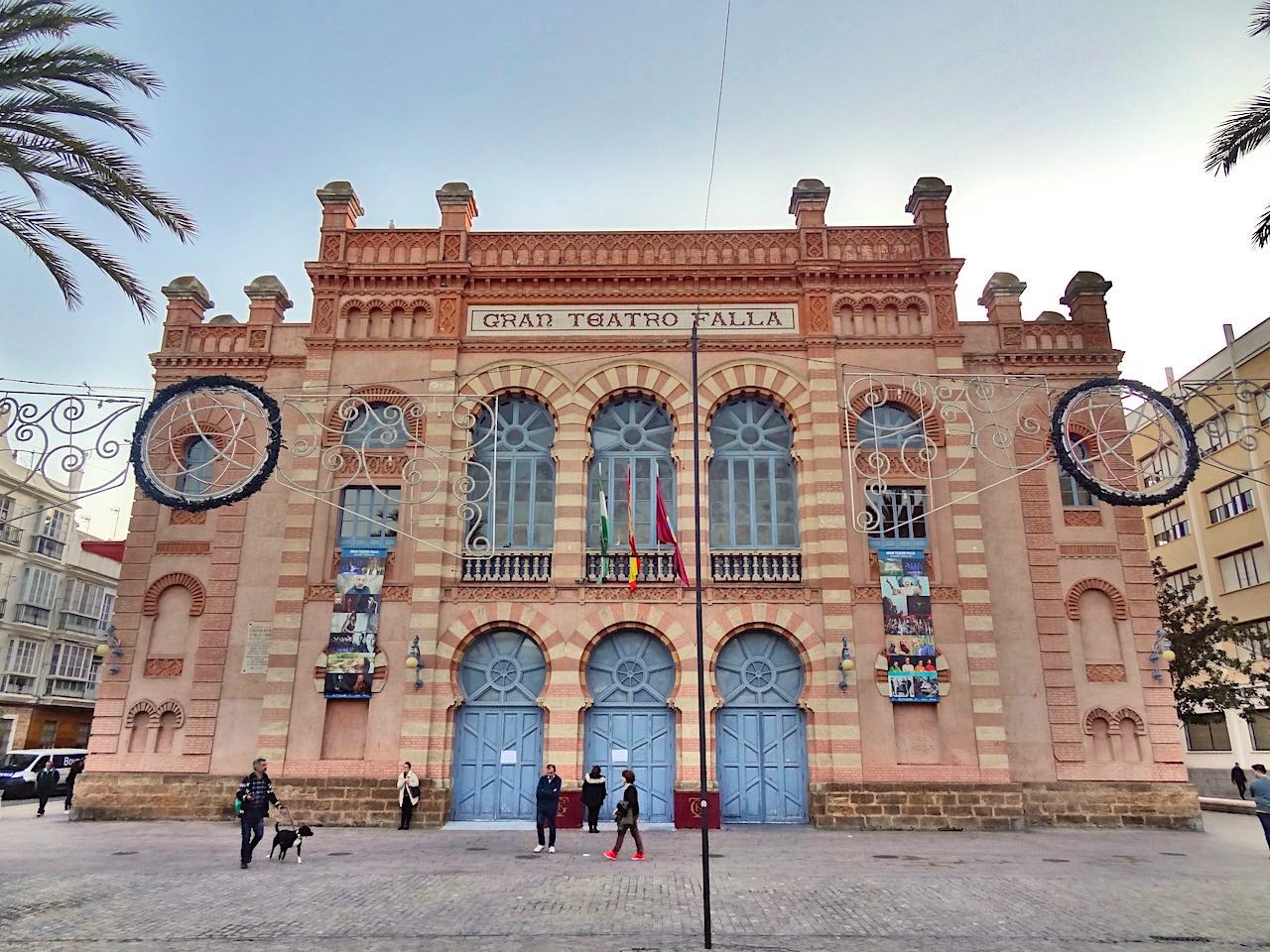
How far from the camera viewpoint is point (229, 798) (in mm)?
19562

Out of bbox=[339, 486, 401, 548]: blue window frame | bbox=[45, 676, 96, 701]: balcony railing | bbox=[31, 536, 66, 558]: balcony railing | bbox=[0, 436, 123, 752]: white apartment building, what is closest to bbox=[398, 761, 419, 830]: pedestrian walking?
bbox=[339, 486, 401, 548]: blue window frame

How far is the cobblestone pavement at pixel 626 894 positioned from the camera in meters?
9.52

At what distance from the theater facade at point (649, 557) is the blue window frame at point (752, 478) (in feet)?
0.26

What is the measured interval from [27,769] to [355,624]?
60.7 feet

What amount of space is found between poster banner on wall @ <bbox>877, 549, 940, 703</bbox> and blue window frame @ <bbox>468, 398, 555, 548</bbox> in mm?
7894

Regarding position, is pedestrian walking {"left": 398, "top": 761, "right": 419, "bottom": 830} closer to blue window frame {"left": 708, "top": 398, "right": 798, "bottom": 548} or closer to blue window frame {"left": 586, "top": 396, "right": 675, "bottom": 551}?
blue window frame {"left": 586, "top": 396, "right": 675, "bottom": 551}

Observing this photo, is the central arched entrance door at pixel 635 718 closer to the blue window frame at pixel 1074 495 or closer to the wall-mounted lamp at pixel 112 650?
the blue window frame at pixel 1074 495

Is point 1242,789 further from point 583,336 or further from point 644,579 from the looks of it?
point 583,336

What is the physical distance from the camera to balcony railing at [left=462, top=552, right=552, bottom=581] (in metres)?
20.5

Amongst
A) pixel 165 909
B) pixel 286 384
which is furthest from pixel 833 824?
pixel 286 384

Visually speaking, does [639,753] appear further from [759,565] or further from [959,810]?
[959,810]

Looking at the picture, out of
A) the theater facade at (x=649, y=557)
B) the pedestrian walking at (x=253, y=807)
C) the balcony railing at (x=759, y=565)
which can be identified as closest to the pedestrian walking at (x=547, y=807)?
the theater facade at (x=649, y=557)

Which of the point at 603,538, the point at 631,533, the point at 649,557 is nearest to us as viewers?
the point at 603,538

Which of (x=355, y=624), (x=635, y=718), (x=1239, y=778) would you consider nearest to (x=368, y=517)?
(x=355, y=624)
